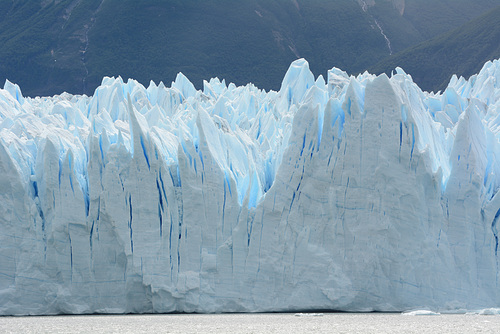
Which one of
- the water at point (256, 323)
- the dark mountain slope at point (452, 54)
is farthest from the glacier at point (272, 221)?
the dark mountain slope at point (452, 54)

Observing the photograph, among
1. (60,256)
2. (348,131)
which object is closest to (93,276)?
(60,256)

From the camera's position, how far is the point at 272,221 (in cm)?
909

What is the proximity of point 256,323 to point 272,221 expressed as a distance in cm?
183

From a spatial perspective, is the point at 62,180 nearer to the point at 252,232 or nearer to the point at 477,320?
the point at 252,232

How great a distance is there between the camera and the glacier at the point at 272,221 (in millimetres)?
8938

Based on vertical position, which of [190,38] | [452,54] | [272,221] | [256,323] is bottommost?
[256,323]

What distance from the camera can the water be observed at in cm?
684

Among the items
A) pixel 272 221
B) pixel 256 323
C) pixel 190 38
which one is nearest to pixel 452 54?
pixel 190 38

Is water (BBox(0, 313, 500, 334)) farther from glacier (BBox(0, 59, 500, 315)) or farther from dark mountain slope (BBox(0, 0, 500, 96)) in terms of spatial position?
dark mountain slope (BBox(0, 0, 500, 96))

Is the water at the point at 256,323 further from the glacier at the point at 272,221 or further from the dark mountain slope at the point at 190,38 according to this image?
the dark mountain slope at the point at 190,38

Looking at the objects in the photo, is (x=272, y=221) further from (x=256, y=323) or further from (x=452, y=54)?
(x=452, y=54)

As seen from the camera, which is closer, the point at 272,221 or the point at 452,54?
the point at 272,221

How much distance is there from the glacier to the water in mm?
466

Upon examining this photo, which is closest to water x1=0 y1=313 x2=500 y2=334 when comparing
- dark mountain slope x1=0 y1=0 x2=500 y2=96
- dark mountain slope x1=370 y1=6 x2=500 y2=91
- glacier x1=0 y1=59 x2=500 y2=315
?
glacier x1=0 y1=59 x2=500 y2=315
